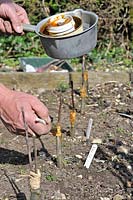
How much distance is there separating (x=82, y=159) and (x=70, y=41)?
2.79ft

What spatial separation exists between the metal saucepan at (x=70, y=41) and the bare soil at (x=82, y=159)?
73 cm

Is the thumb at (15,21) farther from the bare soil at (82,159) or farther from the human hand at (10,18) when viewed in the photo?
the bare soil at (82,159)

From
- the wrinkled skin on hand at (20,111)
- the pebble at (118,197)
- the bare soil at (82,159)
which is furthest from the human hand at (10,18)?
the pebble at (118,197)

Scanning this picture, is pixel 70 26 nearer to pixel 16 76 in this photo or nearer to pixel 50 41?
pixel 50 41

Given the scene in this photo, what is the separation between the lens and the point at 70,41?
3803mm

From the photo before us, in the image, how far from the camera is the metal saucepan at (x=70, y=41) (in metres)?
3.78

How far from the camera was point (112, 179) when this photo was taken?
397cm

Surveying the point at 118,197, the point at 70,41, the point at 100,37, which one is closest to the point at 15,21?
the point at 70,41

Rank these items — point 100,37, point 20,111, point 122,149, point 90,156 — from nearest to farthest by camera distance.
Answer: point 20,111, point 90,156, point 122,149, point 100,37

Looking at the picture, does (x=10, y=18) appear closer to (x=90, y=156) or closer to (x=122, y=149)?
(x=90, y=156)

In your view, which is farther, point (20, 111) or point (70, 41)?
point (70, 41)

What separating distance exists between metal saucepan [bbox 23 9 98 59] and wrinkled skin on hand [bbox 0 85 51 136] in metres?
0.77

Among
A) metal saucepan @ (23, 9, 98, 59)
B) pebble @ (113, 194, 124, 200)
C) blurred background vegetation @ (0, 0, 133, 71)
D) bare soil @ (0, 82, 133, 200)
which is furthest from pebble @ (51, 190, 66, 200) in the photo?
blurred background vegetation @ (0, 0, 133, 71)

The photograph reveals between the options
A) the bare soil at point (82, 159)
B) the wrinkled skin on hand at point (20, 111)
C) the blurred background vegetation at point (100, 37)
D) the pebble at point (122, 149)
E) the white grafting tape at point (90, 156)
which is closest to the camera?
the wrinkled skin on hand at point (20, 111)
